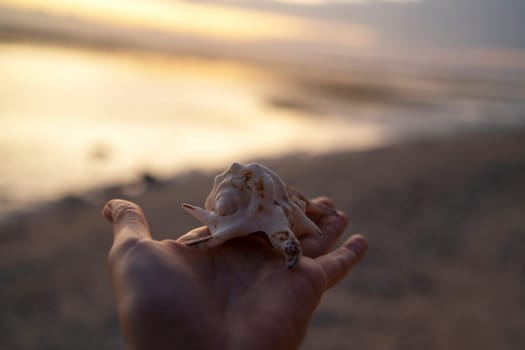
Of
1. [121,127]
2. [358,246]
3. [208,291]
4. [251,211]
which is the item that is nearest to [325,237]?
[358,246]

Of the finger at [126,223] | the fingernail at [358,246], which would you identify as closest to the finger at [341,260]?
the fingernail at [358,246]

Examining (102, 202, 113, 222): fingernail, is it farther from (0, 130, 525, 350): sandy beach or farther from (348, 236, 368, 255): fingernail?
(0, 130, 525, 350): sandy beach

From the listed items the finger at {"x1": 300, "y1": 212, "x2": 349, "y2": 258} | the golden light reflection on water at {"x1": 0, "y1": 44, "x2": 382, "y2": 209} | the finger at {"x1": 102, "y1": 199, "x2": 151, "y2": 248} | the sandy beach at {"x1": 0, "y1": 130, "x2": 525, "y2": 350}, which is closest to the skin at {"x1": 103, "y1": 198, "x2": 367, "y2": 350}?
the finger at {"x1": 102, "y1": 199, "x2": 151, "y2": 248}

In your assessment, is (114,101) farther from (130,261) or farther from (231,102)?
(130,261)

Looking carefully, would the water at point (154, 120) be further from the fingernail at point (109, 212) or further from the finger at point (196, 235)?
the finger at point (196, 235)

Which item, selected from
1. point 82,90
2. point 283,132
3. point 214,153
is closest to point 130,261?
point 214,153

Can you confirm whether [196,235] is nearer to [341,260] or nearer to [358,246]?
[341,260]
